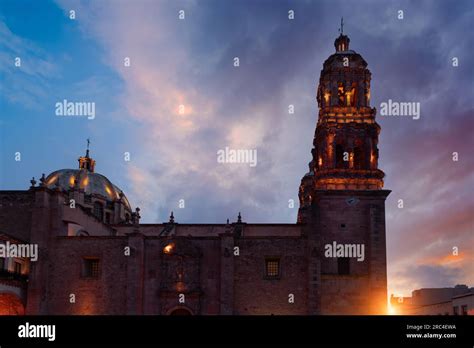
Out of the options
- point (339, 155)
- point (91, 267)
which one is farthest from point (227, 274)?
point (339, 155)

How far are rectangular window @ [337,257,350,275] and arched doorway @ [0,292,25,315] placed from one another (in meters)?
20.3

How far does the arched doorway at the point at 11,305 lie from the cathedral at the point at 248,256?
0.29ft

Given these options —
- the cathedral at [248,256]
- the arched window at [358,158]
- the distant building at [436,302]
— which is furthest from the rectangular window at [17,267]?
the distant building at [436,302]

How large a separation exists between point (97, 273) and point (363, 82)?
22.0 m

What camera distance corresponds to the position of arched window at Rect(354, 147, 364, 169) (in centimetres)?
4016

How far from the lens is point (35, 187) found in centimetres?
3894

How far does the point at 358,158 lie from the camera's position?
40.4 meters

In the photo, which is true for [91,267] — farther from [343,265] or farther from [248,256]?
[343,265]

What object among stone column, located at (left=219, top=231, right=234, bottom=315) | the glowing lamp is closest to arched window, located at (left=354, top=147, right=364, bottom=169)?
stone column, located at (left=219, top=231, right=234, bottom=315)

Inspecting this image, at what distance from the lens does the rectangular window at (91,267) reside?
129 ft

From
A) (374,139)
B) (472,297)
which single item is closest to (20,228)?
(374,139)

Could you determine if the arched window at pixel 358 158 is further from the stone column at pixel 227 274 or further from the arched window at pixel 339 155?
the stone column at pixel 227 274

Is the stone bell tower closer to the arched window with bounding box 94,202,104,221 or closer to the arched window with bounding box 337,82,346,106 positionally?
the arched window with bounding box 337,82,346,106
